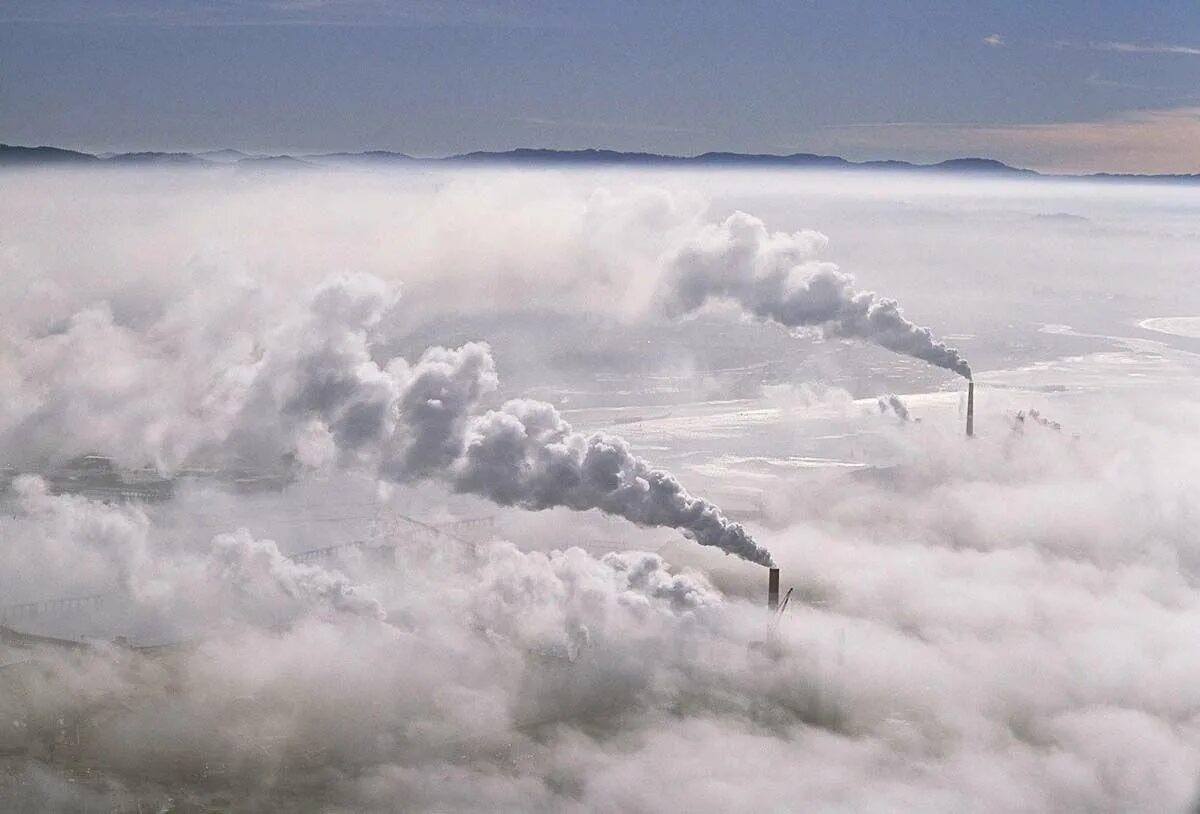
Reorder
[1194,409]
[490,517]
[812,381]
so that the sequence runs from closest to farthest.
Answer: [490,517] → [1194,409] → [812,381]

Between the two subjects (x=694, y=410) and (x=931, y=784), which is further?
(x=694, y=410)

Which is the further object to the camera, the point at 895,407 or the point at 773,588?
the point at 895,407

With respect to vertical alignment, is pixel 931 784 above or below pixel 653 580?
below

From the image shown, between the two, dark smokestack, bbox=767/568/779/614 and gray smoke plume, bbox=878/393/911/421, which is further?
gray smoke plume, bbox=878/393/911/421

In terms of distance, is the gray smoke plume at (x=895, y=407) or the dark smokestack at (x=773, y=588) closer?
the dark smokestack at (x=773, y=588)

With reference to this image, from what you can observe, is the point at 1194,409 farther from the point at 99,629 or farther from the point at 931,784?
the point at 99,629

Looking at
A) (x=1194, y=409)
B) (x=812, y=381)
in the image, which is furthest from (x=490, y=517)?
(x=1194, y=409)

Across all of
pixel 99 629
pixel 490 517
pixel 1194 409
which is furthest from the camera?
pixel 1194 409

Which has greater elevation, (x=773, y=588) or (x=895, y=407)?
(x=895, y=407)
